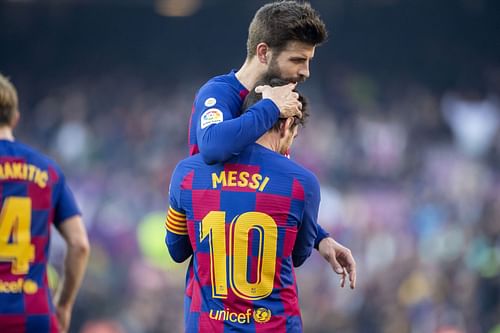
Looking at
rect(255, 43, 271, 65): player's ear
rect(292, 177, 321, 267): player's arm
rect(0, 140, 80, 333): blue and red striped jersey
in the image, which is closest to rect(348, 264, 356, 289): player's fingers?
rect(292, 177, 321, 267): player's arm

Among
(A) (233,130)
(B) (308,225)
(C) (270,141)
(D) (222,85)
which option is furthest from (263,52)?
(B) (308,225)

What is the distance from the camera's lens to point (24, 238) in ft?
14.4

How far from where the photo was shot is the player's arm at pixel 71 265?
4.73m

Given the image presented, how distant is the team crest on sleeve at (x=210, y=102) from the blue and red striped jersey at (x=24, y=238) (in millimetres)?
1043

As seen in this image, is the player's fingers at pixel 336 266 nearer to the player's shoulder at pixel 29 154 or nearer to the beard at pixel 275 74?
the beard at pixel 275 74

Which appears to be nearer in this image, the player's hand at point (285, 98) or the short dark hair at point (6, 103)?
the player's hand at point (285, 98)

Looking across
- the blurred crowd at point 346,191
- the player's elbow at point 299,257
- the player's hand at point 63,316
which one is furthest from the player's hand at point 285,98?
the blurred crowd at point 346,191

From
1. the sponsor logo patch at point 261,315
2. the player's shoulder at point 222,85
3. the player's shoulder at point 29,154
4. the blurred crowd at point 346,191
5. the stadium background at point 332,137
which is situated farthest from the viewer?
the stadium background at point 332,137

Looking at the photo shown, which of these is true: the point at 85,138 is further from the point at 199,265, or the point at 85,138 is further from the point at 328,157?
the point at 199,265

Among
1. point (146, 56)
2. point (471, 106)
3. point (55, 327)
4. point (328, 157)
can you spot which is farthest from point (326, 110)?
point (55, 327)

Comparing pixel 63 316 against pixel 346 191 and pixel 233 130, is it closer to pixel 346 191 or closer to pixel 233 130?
pixel 233 130

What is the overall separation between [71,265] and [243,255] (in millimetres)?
1540

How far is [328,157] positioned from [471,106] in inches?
93.9

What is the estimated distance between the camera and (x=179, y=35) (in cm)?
1495
